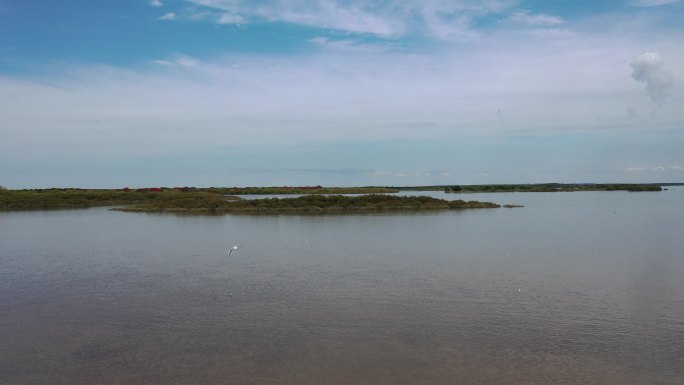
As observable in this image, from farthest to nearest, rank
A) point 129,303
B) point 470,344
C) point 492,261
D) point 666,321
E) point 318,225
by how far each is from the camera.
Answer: point 318,225
point 492,261
point 129,303
point 666,321
point 470,344

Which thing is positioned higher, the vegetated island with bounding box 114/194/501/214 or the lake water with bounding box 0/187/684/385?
the vegetated island with bounding box 114/194/501/214

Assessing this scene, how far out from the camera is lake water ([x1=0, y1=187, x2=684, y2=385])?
9188 millimetres

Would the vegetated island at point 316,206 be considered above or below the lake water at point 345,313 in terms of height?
above

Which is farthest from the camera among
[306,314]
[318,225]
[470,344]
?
[318,225]

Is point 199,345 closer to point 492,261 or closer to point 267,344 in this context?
point 267,344

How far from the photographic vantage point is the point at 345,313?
12430mm

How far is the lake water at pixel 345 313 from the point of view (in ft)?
30.1

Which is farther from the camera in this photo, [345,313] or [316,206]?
[316,206]

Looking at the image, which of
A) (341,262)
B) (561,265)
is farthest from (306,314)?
(561,265)

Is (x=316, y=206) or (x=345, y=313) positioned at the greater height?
(x=316, y=206)

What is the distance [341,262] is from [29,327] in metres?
10.3

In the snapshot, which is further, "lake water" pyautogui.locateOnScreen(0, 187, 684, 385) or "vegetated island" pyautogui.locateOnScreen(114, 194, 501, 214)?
"vegetated island" pyautogui.locateOnScreen(114, 194, 501, 214)

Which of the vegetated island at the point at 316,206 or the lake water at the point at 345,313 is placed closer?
the lake water at the point at 345,313

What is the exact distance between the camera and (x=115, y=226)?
35.1 meters
